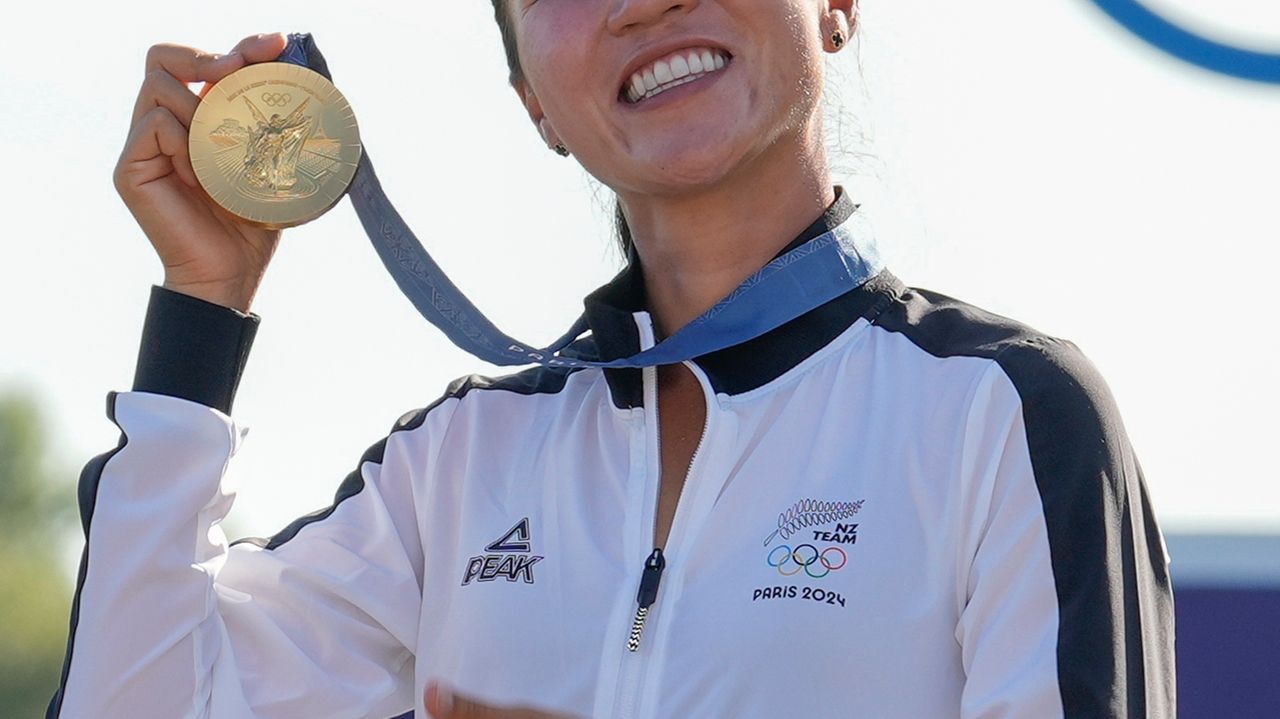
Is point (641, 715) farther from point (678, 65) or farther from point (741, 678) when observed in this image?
point (678, 65)

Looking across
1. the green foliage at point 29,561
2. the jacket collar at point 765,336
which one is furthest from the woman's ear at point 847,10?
the green foliage at point 29,561

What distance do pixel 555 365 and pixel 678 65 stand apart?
470mm

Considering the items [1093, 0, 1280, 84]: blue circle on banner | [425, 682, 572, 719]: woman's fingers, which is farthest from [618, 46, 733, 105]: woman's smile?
[1093, 0, 1280, 84]: blue circle on banner

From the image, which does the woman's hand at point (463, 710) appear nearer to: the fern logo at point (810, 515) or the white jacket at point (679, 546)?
the white jacket at point (679, 546)

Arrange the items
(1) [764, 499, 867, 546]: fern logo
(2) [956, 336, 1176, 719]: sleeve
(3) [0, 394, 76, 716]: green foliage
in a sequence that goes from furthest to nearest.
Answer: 1. (3) [0, 394, 76, 716]: green foliage
2. (1) [764, 499, 867, 546]: fern logo
3. (2) [956, 336, 1176, 719]: sleeve

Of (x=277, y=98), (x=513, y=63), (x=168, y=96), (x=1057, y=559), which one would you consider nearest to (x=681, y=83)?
(x=513, y=63)

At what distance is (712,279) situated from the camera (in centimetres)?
293

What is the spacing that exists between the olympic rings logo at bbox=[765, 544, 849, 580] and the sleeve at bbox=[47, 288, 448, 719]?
64 centimetres

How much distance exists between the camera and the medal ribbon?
2.78 meters

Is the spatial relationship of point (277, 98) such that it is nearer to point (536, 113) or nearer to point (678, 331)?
point (536, 113)

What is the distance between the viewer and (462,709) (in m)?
2.64

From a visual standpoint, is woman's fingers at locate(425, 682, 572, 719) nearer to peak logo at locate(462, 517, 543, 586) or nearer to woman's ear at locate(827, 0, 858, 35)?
peak logo at locate(462, 517, 543, 586)

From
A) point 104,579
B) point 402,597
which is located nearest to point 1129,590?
point 402,597

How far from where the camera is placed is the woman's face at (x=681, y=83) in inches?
108
